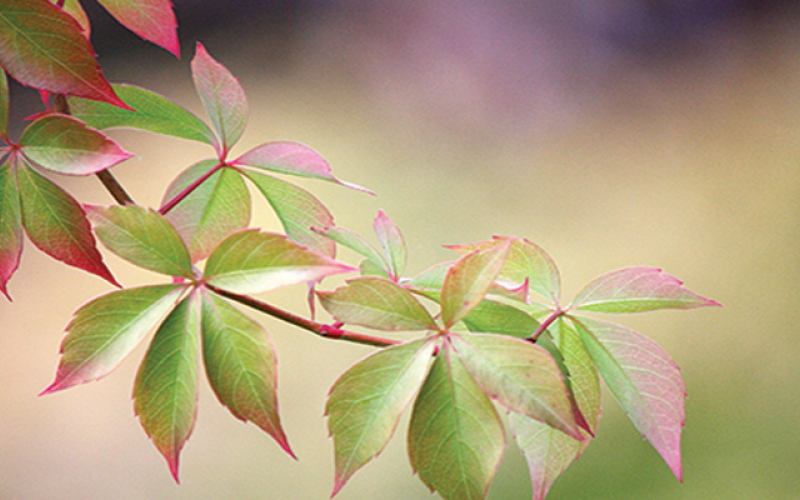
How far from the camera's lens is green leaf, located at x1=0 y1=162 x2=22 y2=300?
Result: 24cm

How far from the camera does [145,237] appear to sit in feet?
0.66

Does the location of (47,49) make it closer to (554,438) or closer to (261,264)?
(261,264)

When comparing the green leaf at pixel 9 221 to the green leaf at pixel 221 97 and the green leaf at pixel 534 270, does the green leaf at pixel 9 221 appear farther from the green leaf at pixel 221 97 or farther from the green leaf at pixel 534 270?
the green leaf at pixel 534 270

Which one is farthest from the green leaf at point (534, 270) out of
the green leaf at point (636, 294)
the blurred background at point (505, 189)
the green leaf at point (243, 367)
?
the blurred background at point (505, 189)

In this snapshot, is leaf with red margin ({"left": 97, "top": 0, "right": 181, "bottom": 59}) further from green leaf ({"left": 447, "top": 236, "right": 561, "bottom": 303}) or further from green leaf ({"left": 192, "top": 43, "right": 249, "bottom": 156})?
green leaf ({"left": 447, "top": 236, "right": 561, "bottom": 303})

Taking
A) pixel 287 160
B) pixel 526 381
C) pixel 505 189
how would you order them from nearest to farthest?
pixel 526 381, pixel 287 160, pixel 505 189

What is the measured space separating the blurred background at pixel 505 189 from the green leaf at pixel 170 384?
4.26ft

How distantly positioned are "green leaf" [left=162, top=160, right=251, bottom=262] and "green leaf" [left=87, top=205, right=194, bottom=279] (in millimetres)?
96

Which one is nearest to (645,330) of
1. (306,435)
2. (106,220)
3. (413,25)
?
(306,435)

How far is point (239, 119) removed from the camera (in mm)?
305

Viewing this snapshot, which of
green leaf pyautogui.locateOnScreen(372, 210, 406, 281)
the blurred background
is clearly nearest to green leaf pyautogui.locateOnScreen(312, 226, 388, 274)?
green leaf pyautogui.locateOnScreen(372, 210, 406, 281)

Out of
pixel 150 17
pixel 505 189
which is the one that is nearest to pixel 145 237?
pixel 150 17

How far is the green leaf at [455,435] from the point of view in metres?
0.19

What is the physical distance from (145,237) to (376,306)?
87 mm
